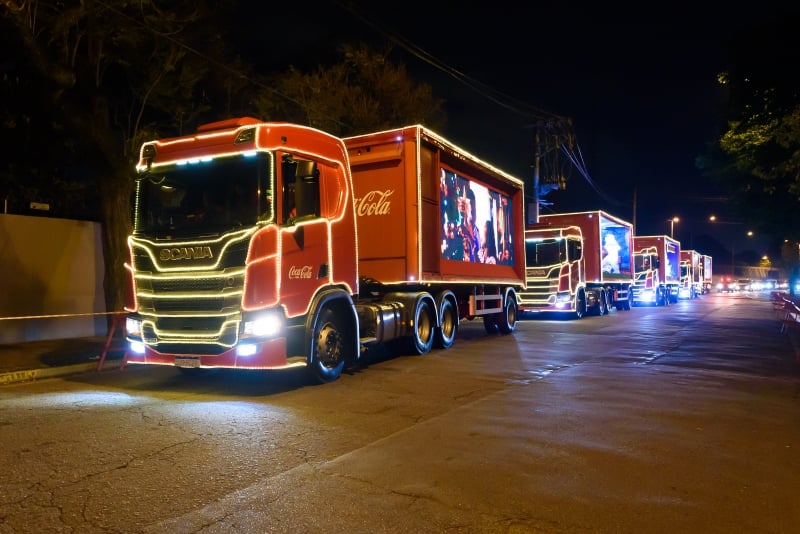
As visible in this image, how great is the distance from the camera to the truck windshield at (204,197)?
804cm

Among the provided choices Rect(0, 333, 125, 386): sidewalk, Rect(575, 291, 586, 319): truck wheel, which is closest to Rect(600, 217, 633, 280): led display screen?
Rect(575, 291, 586, 319): truck wheel

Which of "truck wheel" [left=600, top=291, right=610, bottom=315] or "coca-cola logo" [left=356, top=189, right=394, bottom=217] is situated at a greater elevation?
"coca-cola logo" [left=356, top=189, right=394, bottom=217]

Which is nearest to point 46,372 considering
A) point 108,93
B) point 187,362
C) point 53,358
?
point 53,358

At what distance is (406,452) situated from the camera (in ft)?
18.4

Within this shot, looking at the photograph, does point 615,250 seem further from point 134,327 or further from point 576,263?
point 134,327

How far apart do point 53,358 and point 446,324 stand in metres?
7.81

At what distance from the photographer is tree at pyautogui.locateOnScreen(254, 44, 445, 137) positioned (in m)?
19.3

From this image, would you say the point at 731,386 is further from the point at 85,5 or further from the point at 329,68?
the point at 329,68

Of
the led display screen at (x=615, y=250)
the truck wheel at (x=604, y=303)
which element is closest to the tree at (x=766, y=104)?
the led display screen at (x=615, y=250)

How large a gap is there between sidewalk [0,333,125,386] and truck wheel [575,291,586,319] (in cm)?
1614

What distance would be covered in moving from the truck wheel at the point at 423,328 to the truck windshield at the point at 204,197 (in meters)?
4.71

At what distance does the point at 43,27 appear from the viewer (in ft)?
41.4

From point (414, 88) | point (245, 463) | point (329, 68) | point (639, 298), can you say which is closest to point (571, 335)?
point (414, 88)

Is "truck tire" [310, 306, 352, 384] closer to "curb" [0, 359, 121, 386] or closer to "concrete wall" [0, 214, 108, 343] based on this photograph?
"curb" [0, 359, 121, 386]
